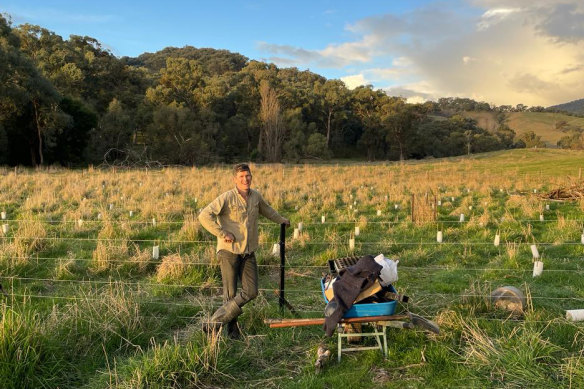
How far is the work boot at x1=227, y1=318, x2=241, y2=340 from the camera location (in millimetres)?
4648

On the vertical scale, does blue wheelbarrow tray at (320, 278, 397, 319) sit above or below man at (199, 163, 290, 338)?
below

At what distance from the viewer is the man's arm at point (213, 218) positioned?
4.57m

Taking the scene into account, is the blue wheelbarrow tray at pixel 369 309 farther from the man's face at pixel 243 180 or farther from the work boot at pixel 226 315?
the man's face at pixel 243 180

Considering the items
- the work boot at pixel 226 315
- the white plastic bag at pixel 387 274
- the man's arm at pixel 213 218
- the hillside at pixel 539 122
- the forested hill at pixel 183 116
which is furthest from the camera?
the hillside at pixel 539 122

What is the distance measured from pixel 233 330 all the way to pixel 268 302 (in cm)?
106

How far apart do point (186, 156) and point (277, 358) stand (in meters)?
40.9

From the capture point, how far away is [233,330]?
4688 millimetres

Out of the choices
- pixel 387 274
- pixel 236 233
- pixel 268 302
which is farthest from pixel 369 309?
pixel 268 302

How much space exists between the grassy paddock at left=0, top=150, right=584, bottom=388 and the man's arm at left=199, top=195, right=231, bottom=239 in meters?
1.08

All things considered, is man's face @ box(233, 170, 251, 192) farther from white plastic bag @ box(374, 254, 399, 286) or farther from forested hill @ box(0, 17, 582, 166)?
forested hill @ box(0, 17, 582, 166)

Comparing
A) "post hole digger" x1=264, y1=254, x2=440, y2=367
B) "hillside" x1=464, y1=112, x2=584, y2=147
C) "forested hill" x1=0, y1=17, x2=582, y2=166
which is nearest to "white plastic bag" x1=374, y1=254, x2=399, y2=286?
"post hole digger" x1=264, y1=254, x2=440, y2=367

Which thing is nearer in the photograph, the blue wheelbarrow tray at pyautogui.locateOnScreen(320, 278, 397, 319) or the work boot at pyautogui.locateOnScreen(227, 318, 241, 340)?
the blue wheelbarrow tray at pyautogui.locateOnScreen(320, 278, 397, 319)

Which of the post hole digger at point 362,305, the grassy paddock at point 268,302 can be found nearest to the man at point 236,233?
the grassy paddock at point 268,302

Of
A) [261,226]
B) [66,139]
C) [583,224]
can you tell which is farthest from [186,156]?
[583,224]
